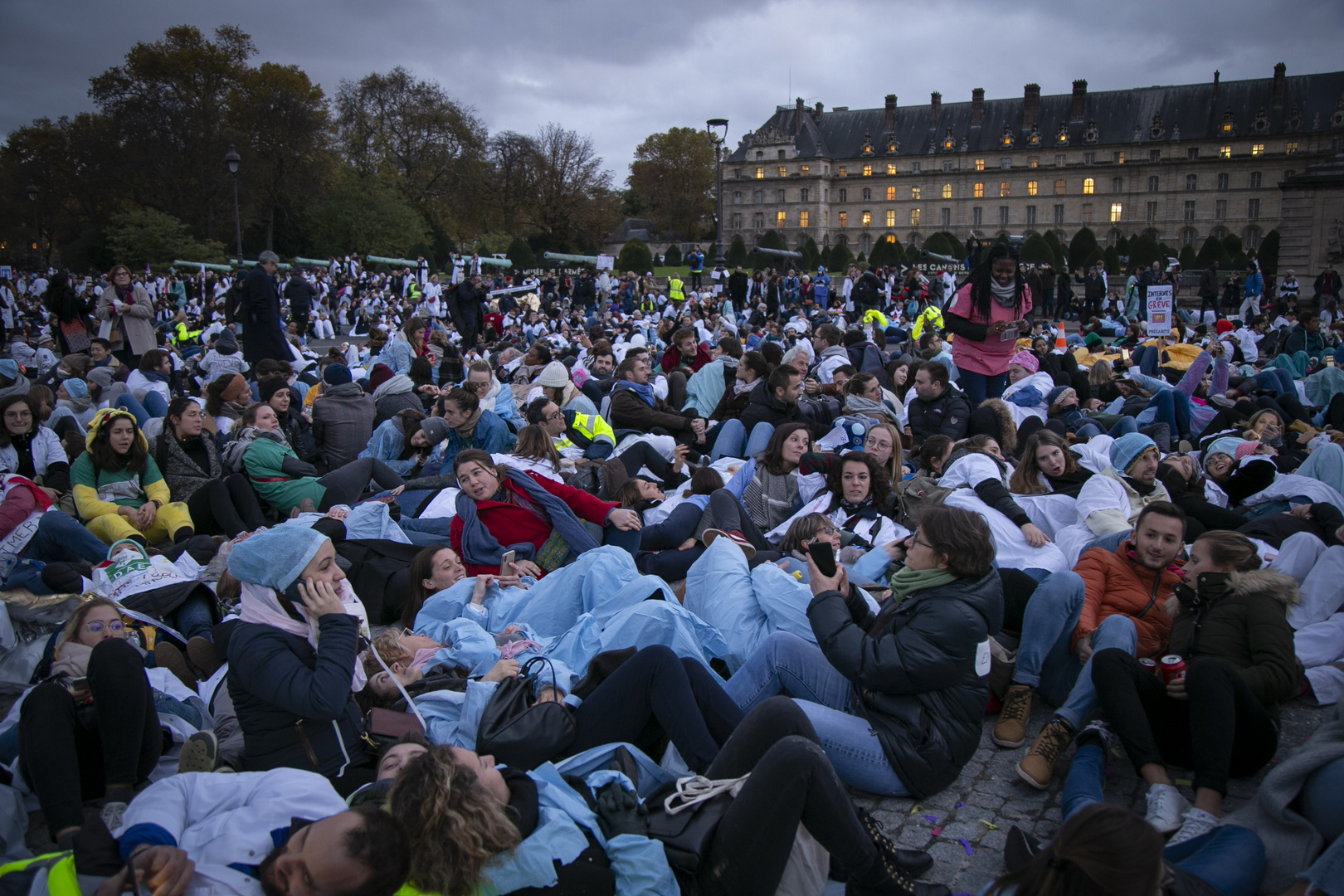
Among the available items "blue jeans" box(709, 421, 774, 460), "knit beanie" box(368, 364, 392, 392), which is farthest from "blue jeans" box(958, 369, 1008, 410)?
"knit beanie" box(368, 364, 392, 392)

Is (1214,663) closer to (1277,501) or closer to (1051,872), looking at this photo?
(1051,872)

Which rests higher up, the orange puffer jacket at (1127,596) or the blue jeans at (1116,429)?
the blue jeans at (1116,429)

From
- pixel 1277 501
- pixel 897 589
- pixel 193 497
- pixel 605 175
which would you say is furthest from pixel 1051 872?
pixel 605 175

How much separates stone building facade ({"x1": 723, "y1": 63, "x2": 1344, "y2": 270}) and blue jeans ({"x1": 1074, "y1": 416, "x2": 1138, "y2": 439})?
204 feet

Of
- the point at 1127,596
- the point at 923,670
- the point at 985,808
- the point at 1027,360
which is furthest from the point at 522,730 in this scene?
the point at 1027,360

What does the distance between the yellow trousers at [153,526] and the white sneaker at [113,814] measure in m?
3.16

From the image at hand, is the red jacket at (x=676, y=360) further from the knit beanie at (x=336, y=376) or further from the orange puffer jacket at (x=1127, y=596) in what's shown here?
the orange puffer jacket at (x=1127, y=596)

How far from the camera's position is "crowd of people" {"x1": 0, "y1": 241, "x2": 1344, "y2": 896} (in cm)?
264

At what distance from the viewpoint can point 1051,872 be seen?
2.02 m

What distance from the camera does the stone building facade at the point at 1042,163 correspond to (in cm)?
6644

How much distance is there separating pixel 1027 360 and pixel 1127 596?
6761mm

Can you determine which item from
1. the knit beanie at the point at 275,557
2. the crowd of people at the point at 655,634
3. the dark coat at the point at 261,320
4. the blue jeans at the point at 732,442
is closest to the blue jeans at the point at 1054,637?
the crowd of people at the point at 655,634

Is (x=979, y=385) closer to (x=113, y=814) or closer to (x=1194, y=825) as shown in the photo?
(x=1194, y=825)

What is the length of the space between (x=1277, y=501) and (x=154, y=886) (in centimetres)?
671
